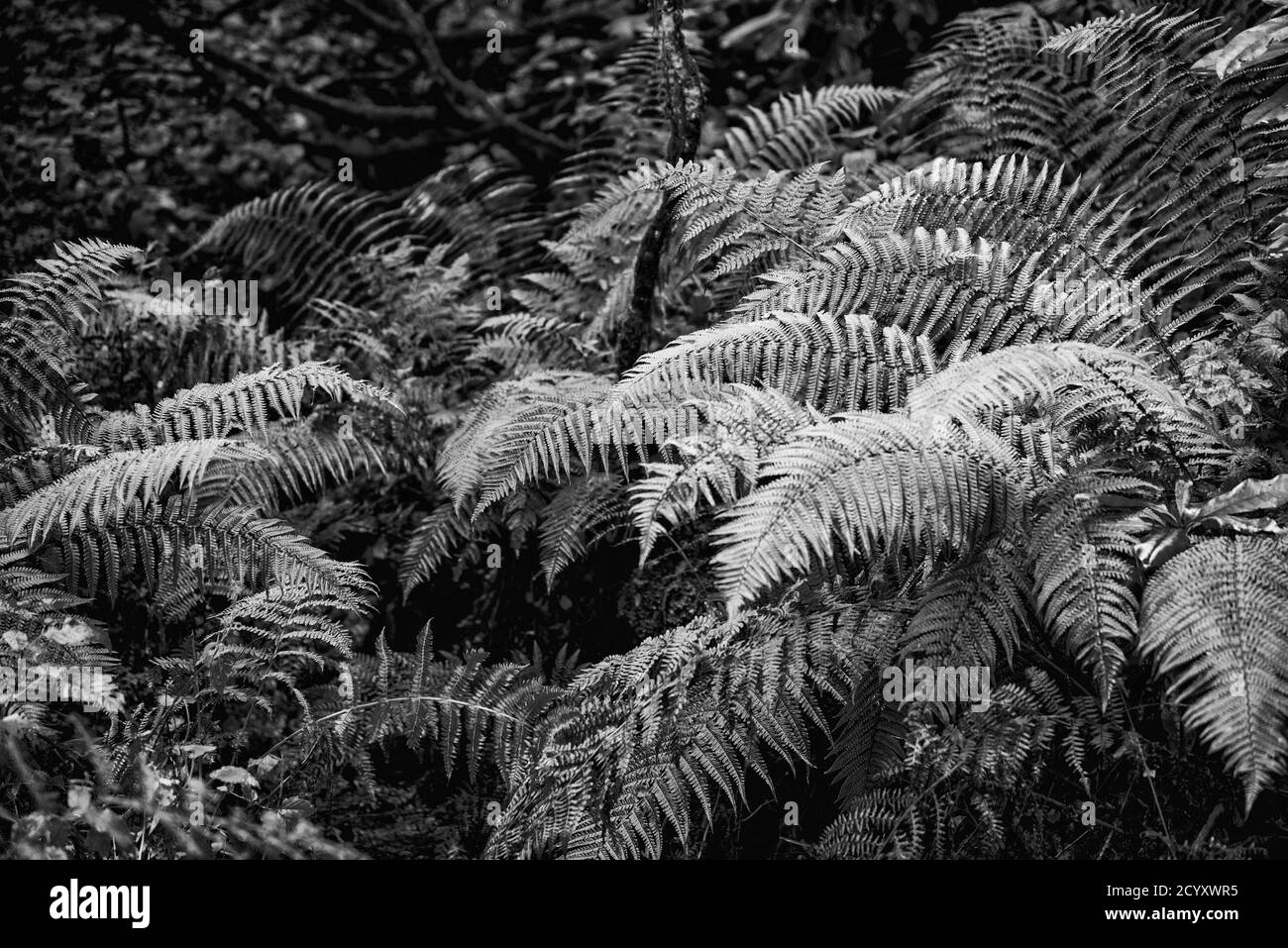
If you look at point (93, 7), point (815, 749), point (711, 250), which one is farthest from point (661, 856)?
point (93, 7)

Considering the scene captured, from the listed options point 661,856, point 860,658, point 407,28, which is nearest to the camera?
point 860,658

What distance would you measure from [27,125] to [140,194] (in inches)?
28.8

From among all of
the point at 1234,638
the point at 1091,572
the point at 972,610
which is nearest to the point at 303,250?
the point at 972,610

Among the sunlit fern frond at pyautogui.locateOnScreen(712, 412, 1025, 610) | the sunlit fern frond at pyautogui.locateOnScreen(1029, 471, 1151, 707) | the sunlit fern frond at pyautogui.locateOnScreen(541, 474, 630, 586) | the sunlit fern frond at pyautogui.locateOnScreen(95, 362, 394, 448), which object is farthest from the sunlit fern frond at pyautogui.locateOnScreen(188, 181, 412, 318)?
the sunlit fern frond at pyautogui.locateOnScreen(1029, 471, 1151, 707)

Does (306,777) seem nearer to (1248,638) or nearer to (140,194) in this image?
(1248,638)

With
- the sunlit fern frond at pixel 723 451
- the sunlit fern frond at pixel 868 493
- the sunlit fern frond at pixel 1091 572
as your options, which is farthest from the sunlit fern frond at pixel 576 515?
the sunlit fern frond at pixel 1091 572

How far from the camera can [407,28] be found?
562 cm

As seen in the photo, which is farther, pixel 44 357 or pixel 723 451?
pixel 44 357

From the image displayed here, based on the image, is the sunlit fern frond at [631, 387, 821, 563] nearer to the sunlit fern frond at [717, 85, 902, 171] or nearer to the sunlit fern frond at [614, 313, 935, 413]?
the sunlit fern frond at [614, 313, 935, 413]

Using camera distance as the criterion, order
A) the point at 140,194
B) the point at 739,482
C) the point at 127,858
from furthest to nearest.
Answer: the point at 140,194, the point at 739,482, the point at 127,858

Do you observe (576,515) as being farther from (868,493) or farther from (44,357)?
(44,357)

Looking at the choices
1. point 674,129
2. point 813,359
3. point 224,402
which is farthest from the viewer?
point 674,129

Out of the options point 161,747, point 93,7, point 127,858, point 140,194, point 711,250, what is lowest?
point 127,858
